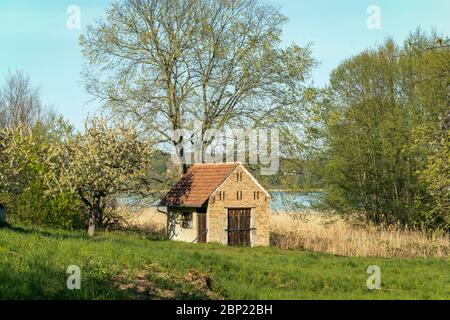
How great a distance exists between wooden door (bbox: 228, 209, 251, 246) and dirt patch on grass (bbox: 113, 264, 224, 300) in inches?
624

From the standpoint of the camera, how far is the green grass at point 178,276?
10.0 m

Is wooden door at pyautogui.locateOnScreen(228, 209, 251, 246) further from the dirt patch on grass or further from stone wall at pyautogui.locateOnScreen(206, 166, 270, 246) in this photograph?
the dirt patch on grass

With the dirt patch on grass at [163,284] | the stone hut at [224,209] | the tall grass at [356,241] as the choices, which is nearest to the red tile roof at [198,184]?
the stone hut at [224,209]

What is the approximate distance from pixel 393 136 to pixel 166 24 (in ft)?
51.0

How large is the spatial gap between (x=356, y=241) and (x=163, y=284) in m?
17.9

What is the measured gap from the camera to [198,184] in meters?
30.3

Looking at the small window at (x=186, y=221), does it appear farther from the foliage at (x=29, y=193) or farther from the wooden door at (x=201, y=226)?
the foliage at (x=29, y=193)

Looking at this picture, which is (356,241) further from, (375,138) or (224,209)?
(375,138)

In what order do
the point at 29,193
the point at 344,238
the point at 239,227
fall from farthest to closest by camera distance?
the point at 239,227
the point at 344,238
the point at 29,193

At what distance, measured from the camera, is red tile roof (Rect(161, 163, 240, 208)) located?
95.4ft

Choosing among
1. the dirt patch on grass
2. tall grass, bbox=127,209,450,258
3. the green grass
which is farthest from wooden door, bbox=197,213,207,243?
the dirt patch on grass

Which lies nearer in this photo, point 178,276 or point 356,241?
point 178,276

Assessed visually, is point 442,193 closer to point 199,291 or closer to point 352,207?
point 352,207

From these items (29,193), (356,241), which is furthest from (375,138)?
(29,193)
